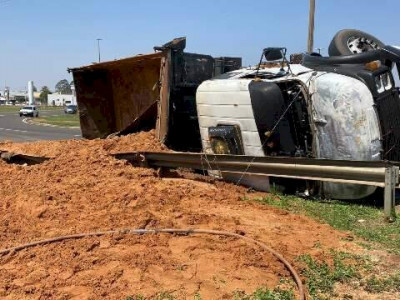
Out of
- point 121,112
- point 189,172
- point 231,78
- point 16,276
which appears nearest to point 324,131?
point 231,78

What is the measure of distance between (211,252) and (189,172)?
3.53m

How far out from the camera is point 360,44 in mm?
7680

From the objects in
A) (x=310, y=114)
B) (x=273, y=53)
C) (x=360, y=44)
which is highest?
(x=360, y=44)

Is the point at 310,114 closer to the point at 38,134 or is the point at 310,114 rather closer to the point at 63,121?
the point at 38,134

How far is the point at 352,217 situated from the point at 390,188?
0.55 meters

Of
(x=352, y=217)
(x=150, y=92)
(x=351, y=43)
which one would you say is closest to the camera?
(x=352, y=217)

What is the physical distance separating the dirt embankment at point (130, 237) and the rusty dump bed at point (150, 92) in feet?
4.57

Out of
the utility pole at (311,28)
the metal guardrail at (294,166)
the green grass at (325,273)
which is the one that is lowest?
the green grass at (325,273)

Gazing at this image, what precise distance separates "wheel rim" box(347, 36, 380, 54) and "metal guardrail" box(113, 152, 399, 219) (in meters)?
2.25

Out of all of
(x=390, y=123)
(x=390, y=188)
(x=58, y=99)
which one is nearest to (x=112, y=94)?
(x=390, y=123)

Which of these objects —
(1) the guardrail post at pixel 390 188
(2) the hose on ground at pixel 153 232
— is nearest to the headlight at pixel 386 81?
(1) the guardrail post at pixel 390 188

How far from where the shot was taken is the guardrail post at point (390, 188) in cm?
559

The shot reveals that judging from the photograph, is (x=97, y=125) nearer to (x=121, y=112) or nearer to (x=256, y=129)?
(x=121, y=112)

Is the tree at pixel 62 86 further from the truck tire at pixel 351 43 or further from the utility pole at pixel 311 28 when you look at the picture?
the truck tire at pixel 351 43
